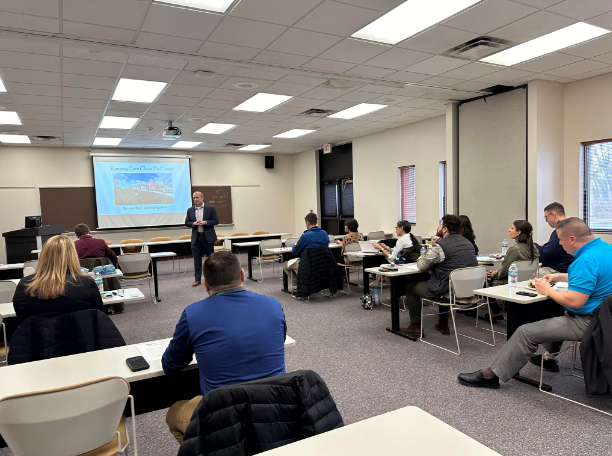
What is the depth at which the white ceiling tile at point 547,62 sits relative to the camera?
511 centimetres

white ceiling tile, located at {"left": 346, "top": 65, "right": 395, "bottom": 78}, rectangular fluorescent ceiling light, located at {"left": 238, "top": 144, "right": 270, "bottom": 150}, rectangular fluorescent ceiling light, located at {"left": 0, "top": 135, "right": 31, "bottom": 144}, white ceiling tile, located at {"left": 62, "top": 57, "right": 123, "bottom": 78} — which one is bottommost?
rectangular fluorescent ceiling light, located at {"left": 238, "top": 144, "right": 270, "bottom": 150}

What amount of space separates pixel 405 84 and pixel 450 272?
3.21m

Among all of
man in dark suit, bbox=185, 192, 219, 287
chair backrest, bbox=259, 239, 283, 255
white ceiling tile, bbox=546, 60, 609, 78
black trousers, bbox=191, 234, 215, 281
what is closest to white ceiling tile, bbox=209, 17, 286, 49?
man in dark suit, bbox=185, 192, 219, 287

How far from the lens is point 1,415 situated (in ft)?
4.69

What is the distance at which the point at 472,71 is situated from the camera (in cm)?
555

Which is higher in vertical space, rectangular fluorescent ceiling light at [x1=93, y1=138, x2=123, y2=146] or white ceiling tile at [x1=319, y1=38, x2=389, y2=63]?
white ceiling tile at [x1=319, y1=38, x2=389, y2=63]

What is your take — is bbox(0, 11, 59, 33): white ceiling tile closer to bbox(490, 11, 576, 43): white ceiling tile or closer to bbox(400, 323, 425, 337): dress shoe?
bbox(490, 11, 576, 43): white ceiling tile

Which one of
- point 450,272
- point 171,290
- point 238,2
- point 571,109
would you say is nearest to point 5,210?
point 171,290

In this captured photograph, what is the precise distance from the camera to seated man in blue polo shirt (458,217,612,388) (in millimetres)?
2711

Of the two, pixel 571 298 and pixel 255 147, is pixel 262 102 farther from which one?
pixel 571 298

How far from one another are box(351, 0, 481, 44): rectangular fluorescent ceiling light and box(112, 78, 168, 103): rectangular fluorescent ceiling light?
2944 millimetres

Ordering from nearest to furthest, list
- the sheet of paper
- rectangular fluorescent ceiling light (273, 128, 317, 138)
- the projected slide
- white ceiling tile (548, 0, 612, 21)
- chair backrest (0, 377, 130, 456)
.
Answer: chair backrest (0, 377, 130, 456) < the sheet of paper < white ceiling tile (548, 0, 612, 21) < rectangular fluorescent ceiling light (273, 128, 317, 138) < the projected slide

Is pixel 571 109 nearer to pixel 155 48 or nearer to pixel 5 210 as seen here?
pixel 155 48

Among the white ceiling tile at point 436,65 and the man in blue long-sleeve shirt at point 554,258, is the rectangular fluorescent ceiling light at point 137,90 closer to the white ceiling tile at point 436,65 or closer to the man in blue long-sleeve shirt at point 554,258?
the white ceiling tile at point 436,65
